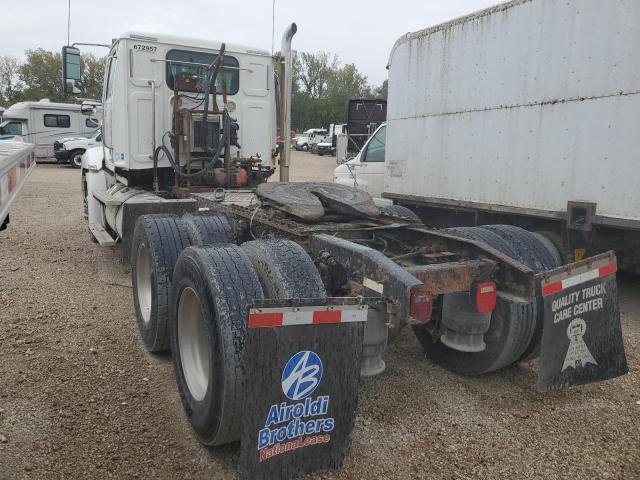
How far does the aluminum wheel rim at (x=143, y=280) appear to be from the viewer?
4.46 meters

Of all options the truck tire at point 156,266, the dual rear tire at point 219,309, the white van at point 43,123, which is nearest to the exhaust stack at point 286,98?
the truck tire at point 156,266

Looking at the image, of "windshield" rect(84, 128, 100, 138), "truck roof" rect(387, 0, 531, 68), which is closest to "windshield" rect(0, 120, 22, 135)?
"windshield" rect(84, 128, 100, 138)

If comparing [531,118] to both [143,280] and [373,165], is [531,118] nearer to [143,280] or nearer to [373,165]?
[373,165]

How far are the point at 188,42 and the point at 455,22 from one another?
3.21 meters

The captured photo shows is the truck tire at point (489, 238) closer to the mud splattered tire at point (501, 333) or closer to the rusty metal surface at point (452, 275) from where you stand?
the mud splattered tire at point (501, 333)

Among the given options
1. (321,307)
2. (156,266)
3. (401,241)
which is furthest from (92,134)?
(321,307)

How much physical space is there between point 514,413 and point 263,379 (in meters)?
1.85

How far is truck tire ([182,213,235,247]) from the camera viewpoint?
13.6 feet

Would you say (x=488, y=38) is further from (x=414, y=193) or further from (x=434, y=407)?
(x=434, y=407)

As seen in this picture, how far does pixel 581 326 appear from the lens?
3.16 m

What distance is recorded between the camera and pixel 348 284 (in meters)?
3.13

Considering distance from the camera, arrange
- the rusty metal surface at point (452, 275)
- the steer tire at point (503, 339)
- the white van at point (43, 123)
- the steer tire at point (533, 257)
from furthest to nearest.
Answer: the white van at point (43, 123)
the steer tire at point (533, 257)
the steer tire at point (503, 339)
the rusty metal surface at point (452, 275)

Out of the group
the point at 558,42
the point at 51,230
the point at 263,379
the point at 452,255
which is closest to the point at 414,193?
the point at 558,42

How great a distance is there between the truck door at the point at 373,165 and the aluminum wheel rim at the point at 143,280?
14.7 ft
